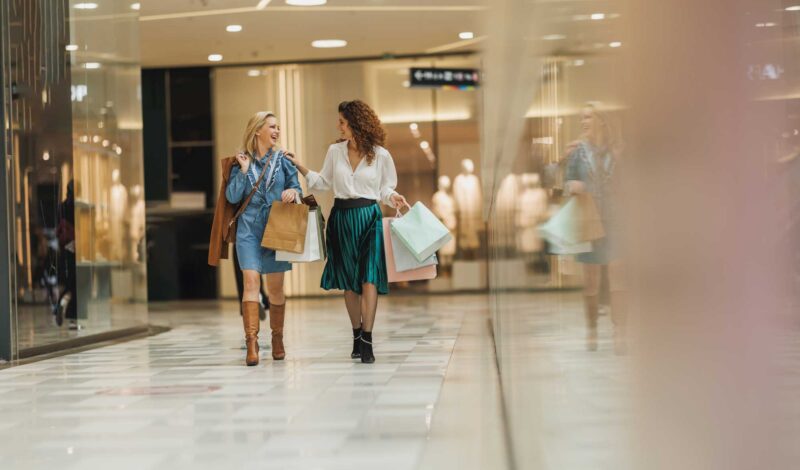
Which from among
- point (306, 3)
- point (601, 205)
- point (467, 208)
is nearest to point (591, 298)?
point (601, 205)

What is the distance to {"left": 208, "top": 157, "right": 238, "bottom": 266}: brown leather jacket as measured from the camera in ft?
24.2

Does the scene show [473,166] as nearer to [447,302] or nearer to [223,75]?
[447,302]

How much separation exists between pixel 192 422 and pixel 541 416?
314 centimetres

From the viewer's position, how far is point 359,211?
7.23 m

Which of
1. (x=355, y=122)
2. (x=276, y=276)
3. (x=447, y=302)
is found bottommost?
(x=447, y=302)

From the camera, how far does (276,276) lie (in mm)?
7527

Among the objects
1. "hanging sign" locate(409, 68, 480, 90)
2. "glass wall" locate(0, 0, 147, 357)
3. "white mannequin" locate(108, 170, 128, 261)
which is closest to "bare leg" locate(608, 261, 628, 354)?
"glass wall" locate(0, 0, 147, 357)

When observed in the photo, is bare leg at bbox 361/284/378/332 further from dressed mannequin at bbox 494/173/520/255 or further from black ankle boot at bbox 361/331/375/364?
dressed mannequin at bbox 494/173/520/255

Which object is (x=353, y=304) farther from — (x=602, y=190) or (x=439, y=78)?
(x=439, y=78)

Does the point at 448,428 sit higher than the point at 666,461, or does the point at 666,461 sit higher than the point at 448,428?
the point at 666,461

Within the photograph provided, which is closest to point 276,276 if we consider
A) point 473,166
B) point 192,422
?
point 192,422

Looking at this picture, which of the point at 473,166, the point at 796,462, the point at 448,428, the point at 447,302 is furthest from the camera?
the point at 473,166

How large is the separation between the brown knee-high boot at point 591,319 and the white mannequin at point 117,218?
34.9 feet

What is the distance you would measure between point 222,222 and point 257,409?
9.41ft
